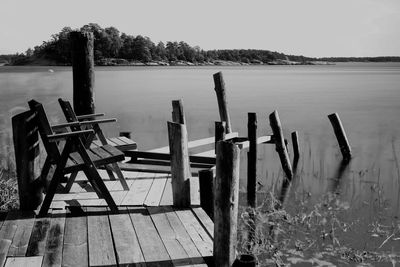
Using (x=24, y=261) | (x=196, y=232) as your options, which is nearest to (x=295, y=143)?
(x=196, y=232)

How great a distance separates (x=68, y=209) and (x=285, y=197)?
538cm

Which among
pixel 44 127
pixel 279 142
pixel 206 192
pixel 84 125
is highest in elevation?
pixel 44 127

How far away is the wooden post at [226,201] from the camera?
3998 mm

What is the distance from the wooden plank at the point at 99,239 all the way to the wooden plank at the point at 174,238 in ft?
1.65

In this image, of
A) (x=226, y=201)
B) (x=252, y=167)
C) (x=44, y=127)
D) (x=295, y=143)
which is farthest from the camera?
(x=295, y=143)

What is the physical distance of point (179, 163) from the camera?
219 inches

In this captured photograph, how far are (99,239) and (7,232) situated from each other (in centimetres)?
96

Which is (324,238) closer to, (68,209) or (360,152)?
(68,209)

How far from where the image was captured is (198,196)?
627 centimetres

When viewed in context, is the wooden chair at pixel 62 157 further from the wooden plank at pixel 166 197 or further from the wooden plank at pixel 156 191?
the wooden plank at pixel 166 197

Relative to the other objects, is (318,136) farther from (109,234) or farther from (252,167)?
(109,234)

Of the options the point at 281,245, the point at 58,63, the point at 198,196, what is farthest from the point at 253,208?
the point at 58,63

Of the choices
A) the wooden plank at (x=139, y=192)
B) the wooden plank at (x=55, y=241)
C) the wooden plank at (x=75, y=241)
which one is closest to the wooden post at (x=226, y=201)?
the wooden plank at (x=75, y=241)

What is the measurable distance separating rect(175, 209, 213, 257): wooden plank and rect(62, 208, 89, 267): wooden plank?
1.01 m
